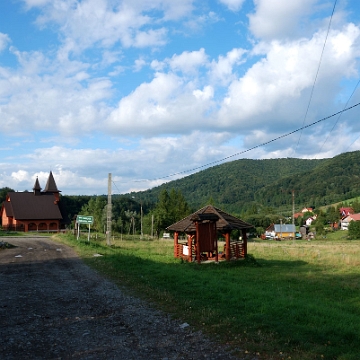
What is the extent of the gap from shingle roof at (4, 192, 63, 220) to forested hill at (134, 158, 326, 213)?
95.0m

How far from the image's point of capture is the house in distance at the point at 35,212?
5534 cm

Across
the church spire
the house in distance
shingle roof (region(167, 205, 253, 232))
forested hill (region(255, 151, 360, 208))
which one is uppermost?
forested hill (region(255, 151, 360, 208))

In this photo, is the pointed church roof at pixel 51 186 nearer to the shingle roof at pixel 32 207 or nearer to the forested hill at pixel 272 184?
the shingle roof at pixel 32 207

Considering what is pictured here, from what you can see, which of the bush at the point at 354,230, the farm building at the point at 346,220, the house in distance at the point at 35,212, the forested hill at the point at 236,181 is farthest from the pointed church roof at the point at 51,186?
the forested hill at the point at 236,181

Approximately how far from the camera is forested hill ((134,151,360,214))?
426 feet

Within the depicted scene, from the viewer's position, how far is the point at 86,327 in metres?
6.95

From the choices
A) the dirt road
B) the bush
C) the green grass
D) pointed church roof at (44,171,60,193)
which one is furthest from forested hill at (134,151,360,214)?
the dirt road

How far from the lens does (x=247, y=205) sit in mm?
152000

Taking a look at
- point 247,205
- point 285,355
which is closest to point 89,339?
point 285,355

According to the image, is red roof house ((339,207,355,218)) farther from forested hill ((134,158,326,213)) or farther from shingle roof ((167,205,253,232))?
shingle roof ((167,205,253,232))

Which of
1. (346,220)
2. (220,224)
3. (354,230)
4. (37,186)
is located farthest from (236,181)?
(220,224)

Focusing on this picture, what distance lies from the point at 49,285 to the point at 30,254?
10888mm

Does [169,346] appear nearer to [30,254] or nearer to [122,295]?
[122,295]

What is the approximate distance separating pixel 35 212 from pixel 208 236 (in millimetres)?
41061
